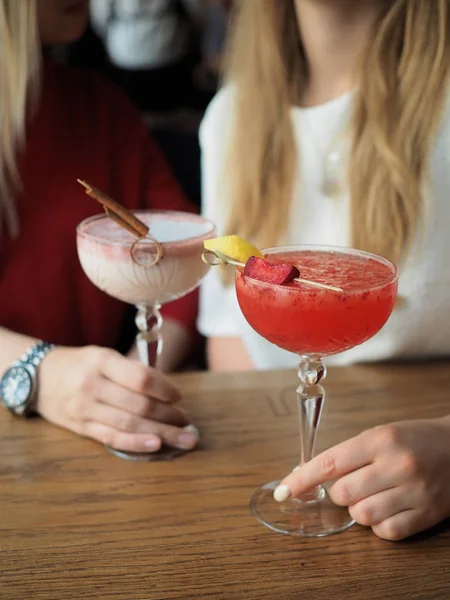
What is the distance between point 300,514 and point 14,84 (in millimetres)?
1153

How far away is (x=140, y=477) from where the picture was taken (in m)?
1.00

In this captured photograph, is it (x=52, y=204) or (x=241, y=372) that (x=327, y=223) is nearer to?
(x=241, y=372)

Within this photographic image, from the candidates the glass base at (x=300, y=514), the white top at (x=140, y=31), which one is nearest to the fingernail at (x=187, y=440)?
the glass base at (x=300, y=514)

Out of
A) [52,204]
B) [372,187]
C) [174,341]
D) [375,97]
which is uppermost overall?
[375,97]

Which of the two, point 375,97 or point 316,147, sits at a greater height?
point 375,97

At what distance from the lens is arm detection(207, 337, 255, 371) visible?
1.79m

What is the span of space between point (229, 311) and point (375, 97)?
0.62 m

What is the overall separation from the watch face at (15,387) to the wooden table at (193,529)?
0.03 meters

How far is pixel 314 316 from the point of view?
829 millimetres

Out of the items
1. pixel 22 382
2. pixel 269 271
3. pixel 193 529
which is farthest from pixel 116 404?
pixel 269 271

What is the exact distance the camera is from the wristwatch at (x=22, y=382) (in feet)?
3.81

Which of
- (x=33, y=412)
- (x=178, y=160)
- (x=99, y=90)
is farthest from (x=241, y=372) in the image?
(x=178, y=160)

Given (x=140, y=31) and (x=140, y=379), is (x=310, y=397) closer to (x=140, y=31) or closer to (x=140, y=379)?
(x=140, y=379)

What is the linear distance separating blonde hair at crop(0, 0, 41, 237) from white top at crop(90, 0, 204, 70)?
89 centimetres
